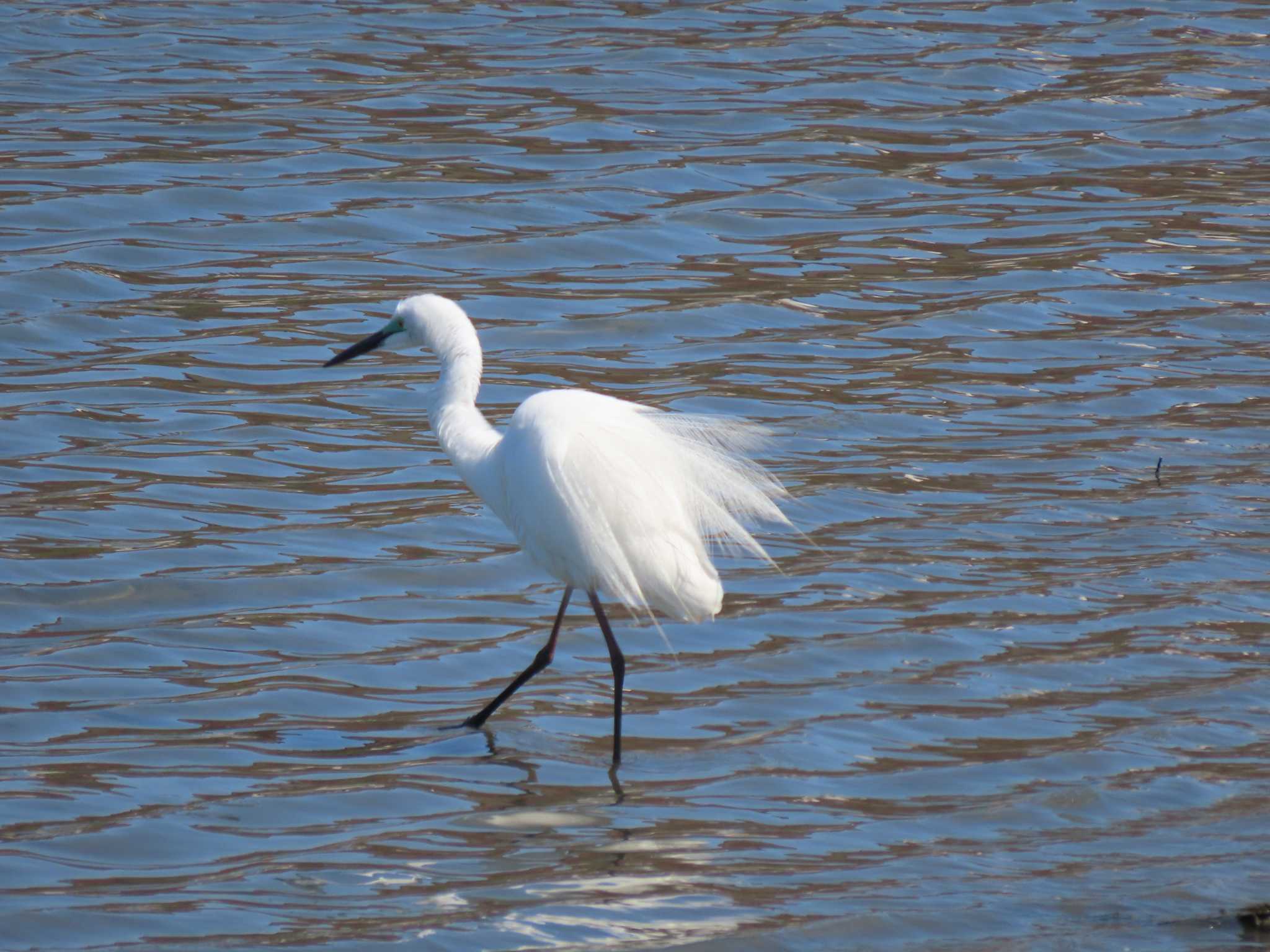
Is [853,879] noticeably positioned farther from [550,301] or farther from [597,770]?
[550,301]

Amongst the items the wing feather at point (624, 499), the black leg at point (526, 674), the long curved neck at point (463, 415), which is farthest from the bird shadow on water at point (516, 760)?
the long curved neck at point (463, 415)

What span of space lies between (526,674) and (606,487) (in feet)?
2.18

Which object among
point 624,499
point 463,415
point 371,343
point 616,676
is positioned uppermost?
point 371,343

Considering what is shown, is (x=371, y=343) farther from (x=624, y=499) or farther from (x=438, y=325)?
(x=624, y=499)

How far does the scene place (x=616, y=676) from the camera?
5.29 m

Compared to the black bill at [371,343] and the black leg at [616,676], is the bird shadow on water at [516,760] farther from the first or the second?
the black bill at [371,343]

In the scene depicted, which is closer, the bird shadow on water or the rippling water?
the rippling water

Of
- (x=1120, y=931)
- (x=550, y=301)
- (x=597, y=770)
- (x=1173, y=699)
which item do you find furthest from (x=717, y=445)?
(x=550, y=301)

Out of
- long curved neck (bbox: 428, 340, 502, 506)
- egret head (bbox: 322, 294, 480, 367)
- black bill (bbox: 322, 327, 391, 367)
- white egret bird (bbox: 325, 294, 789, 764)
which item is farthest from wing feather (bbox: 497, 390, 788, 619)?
black bill (bbox: 322, 327, 391, 367)

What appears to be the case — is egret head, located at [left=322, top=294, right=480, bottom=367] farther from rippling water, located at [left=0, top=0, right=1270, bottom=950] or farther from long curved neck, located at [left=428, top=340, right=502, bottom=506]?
rippling water, located at [left=0, top=0, right=1270, bottom=950]

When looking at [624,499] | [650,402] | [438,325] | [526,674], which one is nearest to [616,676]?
[526,674]

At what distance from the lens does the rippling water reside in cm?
447

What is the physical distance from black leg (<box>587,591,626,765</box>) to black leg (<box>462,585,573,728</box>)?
0.48 feet

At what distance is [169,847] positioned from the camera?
4434mm
